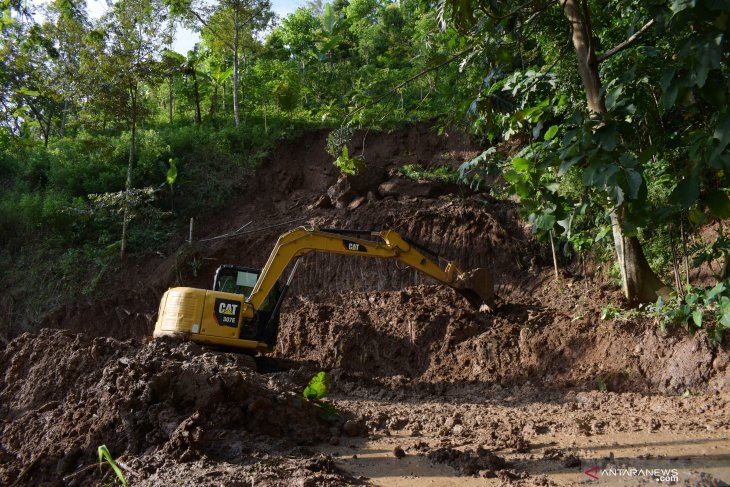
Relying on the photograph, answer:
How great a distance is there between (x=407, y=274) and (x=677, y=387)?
6.98m

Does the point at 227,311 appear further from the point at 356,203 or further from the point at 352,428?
the point at 356,203

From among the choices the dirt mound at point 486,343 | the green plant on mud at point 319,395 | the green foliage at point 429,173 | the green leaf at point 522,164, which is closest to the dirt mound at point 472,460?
the green plant on mud at point 319,395

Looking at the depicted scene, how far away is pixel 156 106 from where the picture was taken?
83.8 feet

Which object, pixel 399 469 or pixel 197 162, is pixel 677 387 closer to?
pixel 399 469

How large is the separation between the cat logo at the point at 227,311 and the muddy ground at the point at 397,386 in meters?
0.76

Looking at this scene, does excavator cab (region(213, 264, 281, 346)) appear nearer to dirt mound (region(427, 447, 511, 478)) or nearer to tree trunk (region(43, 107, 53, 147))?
dirt mound (region(427, 447, 511, 478))

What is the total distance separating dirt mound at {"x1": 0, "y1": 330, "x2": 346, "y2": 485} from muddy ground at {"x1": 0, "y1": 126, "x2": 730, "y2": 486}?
0.07 feet

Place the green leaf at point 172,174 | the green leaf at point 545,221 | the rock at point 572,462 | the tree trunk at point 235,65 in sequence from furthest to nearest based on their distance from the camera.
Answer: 1. the tree trunk at point 235,65
2. the green leaf at point 172,174
3. the rock at point 572,462
4. the green leaf at point 545,221

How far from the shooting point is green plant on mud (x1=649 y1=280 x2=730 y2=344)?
5980 mm

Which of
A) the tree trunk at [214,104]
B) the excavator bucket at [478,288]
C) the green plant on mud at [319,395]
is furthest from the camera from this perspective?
the tree trunk at [214,104]

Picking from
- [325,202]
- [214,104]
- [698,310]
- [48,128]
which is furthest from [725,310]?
[48,128]

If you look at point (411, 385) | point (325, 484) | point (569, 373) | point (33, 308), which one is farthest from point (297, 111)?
point (325, 484)

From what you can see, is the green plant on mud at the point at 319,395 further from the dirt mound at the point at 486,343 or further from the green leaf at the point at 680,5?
the green leaf at the point at 680,5

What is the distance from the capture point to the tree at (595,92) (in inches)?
148
